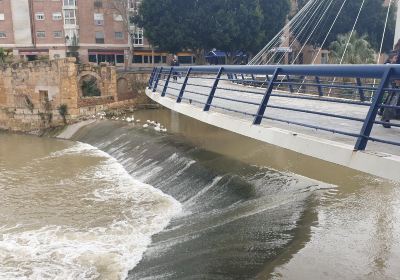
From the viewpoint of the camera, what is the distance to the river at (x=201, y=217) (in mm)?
6035

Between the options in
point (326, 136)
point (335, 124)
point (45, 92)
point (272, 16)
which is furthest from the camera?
point (272, 16)

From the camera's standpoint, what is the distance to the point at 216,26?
29891 mm

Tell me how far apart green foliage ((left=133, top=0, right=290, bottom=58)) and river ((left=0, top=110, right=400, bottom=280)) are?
1763cm

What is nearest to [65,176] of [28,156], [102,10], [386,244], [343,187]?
[28,156]

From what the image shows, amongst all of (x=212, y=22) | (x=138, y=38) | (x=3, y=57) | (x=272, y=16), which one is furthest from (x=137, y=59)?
(x=3, y=57)

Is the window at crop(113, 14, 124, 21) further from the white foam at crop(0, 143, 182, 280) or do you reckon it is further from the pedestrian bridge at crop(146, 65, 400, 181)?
the pedestrian bridge at crop(146, 65, 400, 181)

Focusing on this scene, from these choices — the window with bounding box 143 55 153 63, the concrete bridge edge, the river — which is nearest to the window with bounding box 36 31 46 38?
the window with bounding box 143 55 153 63

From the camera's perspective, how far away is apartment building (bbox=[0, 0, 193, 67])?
40.8 metres

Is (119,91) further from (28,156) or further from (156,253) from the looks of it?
(156,253)

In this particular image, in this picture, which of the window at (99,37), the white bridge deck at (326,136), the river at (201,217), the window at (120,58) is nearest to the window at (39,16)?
the window at (99,37)

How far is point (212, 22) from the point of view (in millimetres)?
30109

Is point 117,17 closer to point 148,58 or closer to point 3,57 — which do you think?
point 148,58

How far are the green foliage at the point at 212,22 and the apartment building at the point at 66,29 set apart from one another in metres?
8.88

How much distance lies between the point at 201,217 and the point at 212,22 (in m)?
24.0
